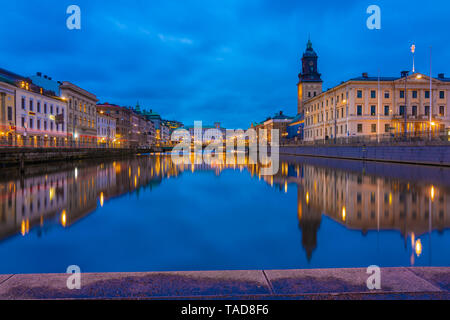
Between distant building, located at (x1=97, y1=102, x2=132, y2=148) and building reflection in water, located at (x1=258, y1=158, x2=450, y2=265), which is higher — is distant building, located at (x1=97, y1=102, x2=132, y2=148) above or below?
above

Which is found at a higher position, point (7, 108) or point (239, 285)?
point (7, 108)

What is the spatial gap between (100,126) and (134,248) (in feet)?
286

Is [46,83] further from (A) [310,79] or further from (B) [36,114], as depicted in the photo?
(A) [310,79]

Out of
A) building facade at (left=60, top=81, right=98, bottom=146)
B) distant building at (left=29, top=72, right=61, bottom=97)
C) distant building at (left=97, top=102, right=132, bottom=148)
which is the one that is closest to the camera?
distant building at (left=29, top=72, right=61, bottom=97)

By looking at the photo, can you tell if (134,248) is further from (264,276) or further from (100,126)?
(100,126)

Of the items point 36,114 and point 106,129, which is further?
point 106,129

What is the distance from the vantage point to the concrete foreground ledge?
150 inches

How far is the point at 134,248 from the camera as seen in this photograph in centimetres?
662

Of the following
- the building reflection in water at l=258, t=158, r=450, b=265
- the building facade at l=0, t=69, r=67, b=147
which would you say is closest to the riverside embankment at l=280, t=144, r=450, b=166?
the building reflection in water at l=258, t=158, r=450, b=265

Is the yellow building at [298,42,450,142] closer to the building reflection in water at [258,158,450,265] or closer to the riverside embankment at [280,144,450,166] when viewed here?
the riverside embankment at [280,144,450,166]

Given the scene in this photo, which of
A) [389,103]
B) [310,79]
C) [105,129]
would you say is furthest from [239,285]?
[310,79]

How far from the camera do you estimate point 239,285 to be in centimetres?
411

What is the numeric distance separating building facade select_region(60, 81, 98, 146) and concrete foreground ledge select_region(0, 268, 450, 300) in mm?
59579

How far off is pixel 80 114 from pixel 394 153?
6392 cm
